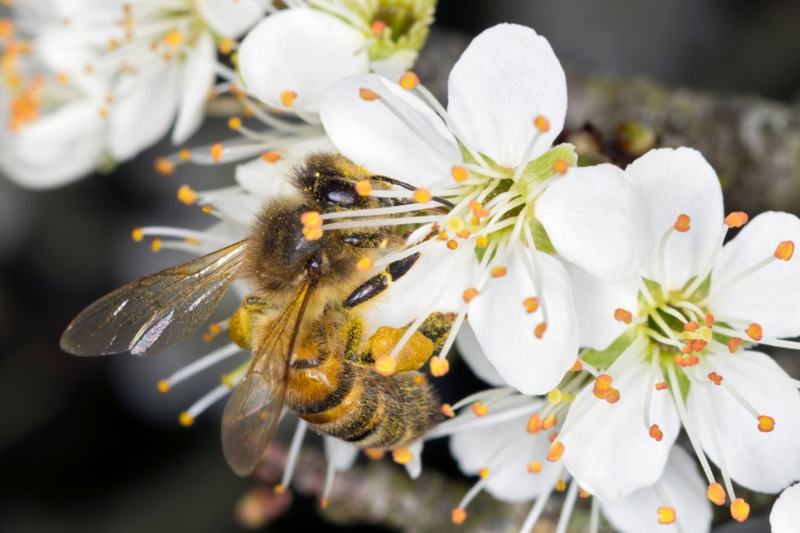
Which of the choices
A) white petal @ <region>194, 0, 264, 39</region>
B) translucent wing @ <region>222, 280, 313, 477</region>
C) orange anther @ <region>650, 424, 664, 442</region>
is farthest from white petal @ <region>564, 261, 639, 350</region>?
white petal @ <region>194, 0, 264, 39</region>

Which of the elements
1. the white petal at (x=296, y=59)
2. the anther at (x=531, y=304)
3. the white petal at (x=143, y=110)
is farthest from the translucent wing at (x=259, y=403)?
the white petal at (x=143, y=110)

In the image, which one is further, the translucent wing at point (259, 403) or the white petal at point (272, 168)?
the white petal at point (272, 168)

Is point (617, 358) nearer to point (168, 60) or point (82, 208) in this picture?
point (168, 60)

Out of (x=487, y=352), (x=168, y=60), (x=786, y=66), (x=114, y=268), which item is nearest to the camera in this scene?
(x=487, y=352)

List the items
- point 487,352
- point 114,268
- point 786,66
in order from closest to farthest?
point 487,352
point 786,66
point 114,268

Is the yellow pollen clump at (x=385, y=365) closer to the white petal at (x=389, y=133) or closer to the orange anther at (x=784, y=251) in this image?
the white petal at (x=389, y=133)

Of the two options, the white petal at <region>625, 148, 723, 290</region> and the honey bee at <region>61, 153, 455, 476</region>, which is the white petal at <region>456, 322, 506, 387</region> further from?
the white petal at <region>625, 148, 723, 290</region>

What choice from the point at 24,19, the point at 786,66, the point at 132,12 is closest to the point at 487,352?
the point at 132,12
